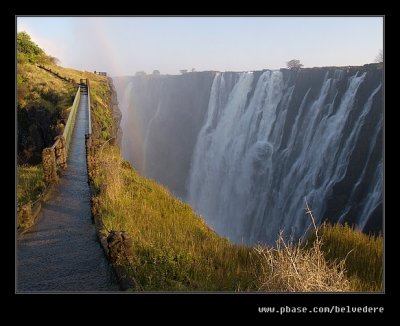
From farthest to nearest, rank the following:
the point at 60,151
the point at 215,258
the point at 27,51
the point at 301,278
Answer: the point at 27,51 < the point at 60,151 < the point at 215,258 < the point at 301,278

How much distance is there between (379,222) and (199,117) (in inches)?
1784

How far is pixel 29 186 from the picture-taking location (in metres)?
9.95

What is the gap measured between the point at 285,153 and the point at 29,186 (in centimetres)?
A: 2477

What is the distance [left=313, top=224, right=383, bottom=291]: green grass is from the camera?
557 centimetres

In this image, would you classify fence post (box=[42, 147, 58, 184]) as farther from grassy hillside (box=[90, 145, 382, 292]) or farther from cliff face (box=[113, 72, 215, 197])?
cliff face (box=[113, 72, 215, 197])

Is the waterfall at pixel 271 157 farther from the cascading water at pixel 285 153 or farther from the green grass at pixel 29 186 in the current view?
the green grass at pixel 29 186

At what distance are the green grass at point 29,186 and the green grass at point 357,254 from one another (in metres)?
6.28

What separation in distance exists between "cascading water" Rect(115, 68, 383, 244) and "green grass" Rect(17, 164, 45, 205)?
626cm

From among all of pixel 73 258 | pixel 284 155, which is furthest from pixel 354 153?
pixel 73 258

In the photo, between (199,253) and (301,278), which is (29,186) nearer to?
(199,253)

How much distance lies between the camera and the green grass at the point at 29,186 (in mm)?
9188

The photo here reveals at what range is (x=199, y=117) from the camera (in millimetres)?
62562

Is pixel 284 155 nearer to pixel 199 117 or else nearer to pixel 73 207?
pixel 73 207

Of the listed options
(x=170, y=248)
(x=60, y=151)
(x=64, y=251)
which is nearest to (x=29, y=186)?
(x=60, y=151)
